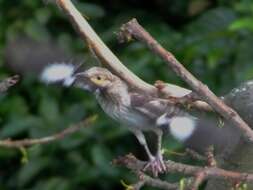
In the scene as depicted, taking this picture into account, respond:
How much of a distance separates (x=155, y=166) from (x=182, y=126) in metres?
0.08

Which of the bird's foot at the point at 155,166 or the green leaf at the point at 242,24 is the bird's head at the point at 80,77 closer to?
the bird's foot at the point at 155,166

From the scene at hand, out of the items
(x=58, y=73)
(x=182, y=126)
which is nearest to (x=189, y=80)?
(x=182, y=126)

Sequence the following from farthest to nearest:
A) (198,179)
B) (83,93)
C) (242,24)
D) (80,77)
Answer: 1. (83,93)
2. (242,24)
3. (80,77)
4. (198,179)

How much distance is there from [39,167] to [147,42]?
1.99 meters

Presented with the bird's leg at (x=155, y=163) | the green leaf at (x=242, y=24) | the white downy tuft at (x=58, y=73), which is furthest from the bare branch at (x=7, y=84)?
the green leaf at (x=242, y=24)

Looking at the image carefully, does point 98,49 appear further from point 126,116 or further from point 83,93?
point 83,93

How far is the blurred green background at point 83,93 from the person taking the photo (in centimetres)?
271

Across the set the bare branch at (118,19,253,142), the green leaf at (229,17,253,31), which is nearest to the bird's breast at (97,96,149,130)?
the bare branch at (118,19,253,142)

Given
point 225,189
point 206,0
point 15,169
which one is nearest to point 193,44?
point 206,0

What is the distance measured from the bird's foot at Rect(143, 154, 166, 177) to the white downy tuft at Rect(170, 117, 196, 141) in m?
0.05

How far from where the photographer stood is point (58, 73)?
120 cm

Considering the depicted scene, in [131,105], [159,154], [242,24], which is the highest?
[131,105]

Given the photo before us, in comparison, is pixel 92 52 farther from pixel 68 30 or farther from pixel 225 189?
pixel 68 30

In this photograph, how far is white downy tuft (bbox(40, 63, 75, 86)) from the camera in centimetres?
119
